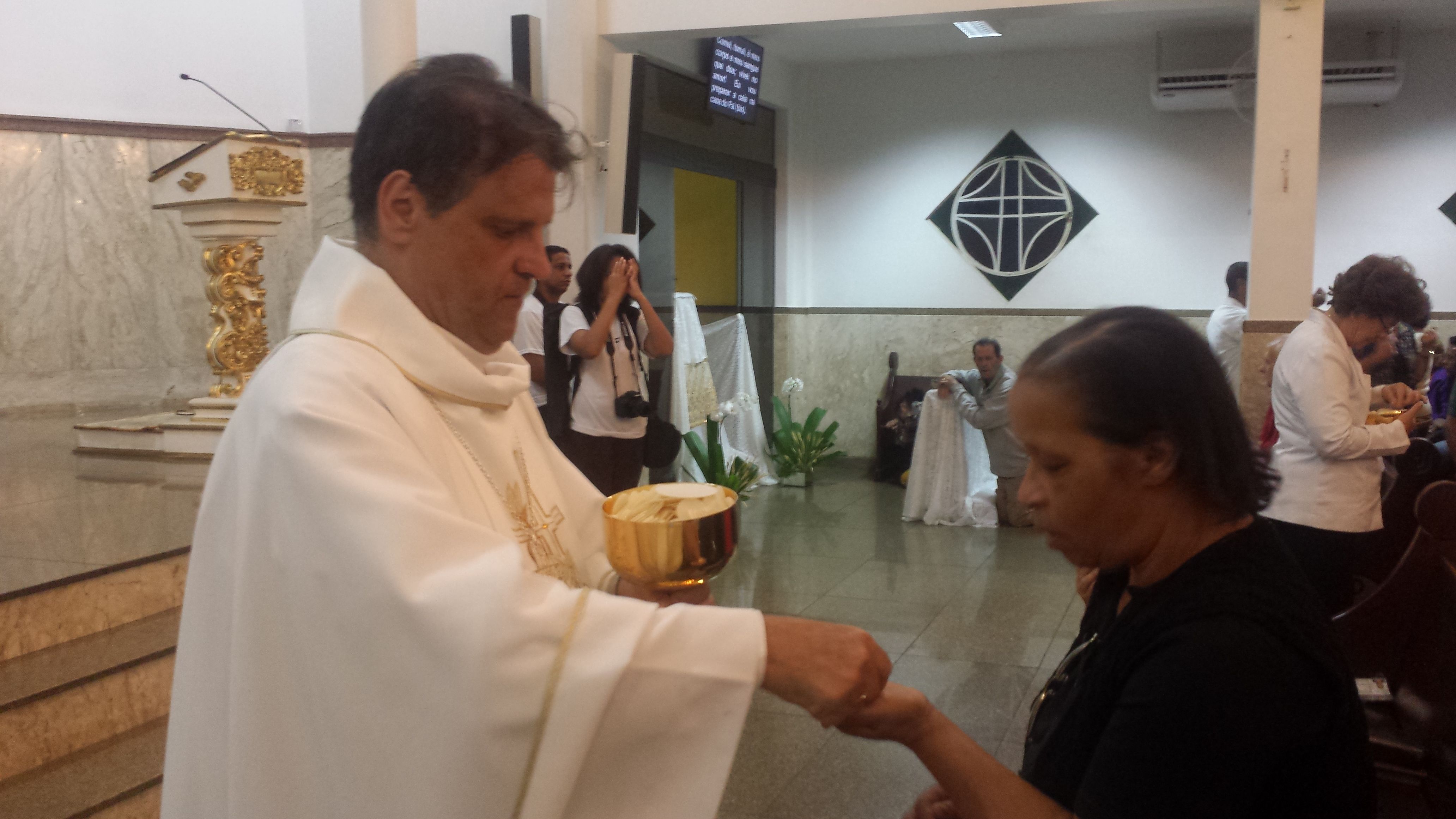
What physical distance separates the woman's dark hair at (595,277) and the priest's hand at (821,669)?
3.76 metres

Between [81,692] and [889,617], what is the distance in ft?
10.5

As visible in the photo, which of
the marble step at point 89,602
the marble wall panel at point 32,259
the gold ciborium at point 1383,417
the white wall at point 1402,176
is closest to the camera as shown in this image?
the marble step at point 89,602

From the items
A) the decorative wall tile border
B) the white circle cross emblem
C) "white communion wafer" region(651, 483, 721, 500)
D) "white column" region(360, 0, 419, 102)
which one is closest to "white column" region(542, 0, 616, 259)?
"white column" region(360, 0, 419, 102)

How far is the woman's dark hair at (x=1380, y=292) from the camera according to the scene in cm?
373

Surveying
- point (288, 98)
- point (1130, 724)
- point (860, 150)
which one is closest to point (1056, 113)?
point (860, 150)

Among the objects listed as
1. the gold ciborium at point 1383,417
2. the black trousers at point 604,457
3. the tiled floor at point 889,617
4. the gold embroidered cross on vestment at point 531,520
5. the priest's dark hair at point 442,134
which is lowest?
the tiled floor at point 889,617

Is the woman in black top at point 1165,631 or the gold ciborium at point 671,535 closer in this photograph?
the woman in black top at point 1165,631

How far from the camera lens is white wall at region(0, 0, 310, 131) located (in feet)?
24.6

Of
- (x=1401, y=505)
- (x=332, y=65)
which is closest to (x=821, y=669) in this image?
(x=1401, y=505)

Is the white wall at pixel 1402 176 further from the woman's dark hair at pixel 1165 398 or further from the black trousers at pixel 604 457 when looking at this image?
the woman's dark hair at pixel 1165 398

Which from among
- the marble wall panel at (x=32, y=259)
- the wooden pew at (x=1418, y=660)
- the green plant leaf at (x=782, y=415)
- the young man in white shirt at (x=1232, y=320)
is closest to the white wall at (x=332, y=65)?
the marble wall panel at (x=32, y=259)

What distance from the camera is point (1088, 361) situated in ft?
4.11

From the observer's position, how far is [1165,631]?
3.95 feet

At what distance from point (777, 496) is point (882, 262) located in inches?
109
